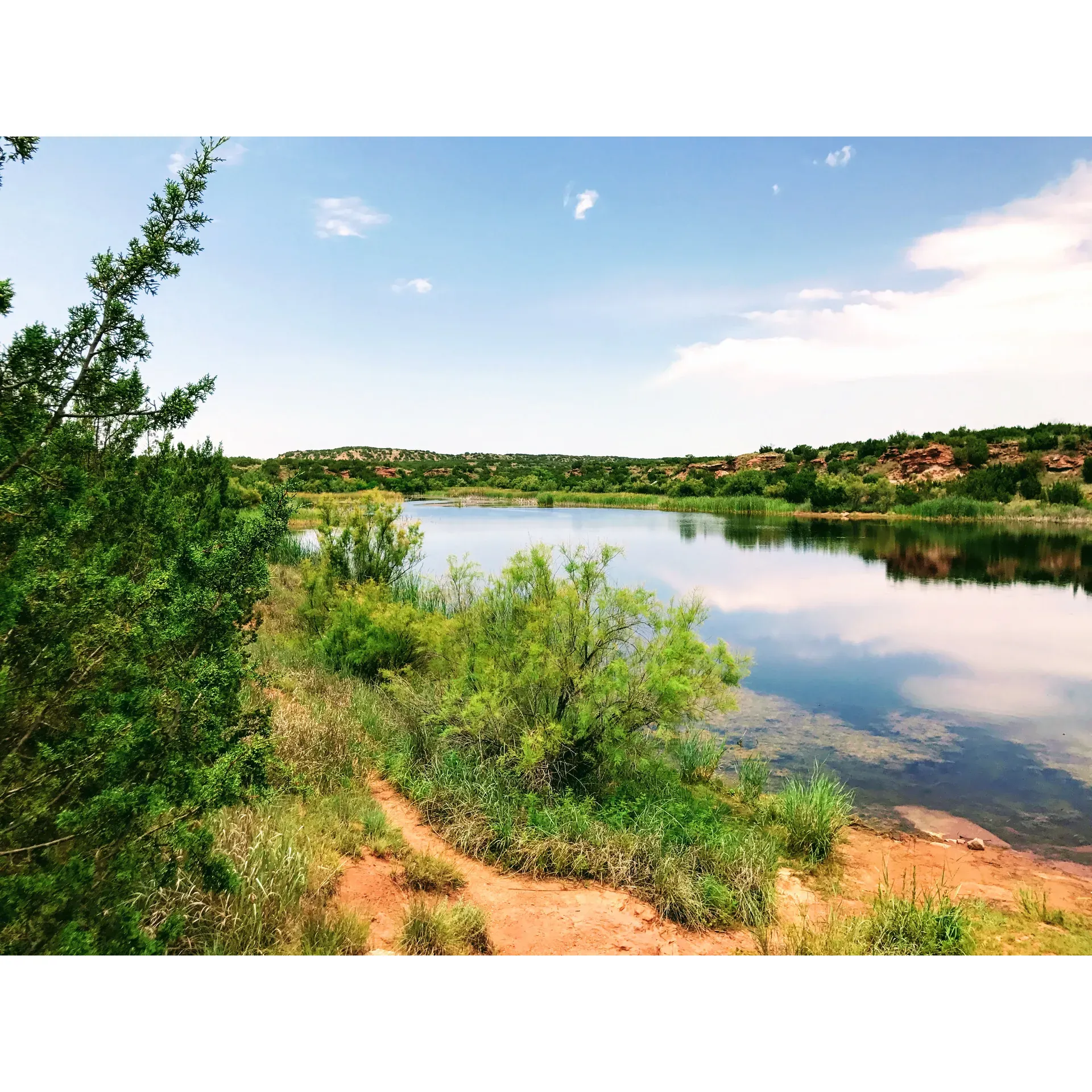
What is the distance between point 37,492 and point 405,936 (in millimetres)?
2695

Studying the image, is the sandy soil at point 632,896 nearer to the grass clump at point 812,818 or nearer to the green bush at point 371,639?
the grass clump at point 812,818

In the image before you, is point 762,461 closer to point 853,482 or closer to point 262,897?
point 853,482

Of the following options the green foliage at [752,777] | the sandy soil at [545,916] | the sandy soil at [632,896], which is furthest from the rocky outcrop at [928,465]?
the sandy soil at [545,916]

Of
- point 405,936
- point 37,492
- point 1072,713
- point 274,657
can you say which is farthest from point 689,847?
point 1072,713

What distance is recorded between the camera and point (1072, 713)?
928 cm

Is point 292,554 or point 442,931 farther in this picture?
point 292,554

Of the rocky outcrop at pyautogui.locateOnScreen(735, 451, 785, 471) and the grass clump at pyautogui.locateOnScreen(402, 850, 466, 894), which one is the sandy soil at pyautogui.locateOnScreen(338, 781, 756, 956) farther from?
the rocky outcrop at pyautogui.locateOnScreen(735, 451, 785, 471)

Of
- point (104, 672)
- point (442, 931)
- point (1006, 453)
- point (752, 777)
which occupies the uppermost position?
point (1006, 453)

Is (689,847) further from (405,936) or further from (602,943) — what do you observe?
(405,936)

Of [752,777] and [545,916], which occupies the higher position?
[545,916]

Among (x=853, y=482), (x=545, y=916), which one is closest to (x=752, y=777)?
(x=545, y=916)

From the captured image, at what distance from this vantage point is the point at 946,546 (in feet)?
83.4

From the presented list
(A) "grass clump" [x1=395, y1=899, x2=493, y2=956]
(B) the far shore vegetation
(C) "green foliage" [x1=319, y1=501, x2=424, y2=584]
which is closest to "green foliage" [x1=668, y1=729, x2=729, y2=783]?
(A) "grass clump" [x1=395, y1=899, x2=493, y2=956]

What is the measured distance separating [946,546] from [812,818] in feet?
79.8
